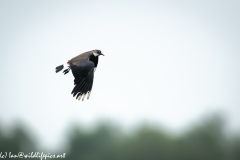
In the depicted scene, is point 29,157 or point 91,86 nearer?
point 91,86

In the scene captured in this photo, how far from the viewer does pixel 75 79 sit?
24.9 meters

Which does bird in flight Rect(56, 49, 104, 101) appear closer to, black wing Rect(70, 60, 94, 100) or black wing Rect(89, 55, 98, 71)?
black wing Rect(70, 60, 94, 100)

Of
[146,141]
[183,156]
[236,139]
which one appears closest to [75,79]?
[183,156]

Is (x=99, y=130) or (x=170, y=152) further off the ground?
(x=99, y=130)

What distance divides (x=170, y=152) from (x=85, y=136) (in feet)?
40.2

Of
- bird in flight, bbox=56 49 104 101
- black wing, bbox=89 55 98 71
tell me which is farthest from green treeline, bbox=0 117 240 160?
bird in flight, bbox=56 49 104 101

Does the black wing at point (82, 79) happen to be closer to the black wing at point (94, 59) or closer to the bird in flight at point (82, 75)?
the bird in flight at point (82, 75)

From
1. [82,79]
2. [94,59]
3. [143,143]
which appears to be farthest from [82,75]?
[143,143]

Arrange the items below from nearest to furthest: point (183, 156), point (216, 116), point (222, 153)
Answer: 1. point (183, 156)
2. point (222, 153)
3. point (216, 116)

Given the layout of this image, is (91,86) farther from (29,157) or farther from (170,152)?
(170,152)

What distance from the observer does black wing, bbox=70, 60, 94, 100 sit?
24.8 metres

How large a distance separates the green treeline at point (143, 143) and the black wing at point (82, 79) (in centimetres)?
2563

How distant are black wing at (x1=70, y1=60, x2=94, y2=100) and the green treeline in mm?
25629

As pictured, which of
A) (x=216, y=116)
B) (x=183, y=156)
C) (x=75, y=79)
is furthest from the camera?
(x=216, y=116)
